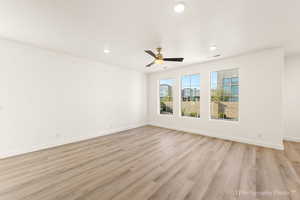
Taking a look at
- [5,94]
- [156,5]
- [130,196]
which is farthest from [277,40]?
[5,94]

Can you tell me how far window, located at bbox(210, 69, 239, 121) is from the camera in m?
4.10

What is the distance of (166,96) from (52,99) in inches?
178

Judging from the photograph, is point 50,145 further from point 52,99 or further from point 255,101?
Answer: point 255,101

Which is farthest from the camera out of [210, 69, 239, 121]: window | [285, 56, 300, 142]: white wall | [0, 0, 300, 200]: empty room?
[210, 69, 239, 121]: window

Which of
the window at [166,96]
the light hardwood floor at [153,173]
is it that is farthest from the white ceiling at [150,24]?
the light hardwood floor at [153,173]

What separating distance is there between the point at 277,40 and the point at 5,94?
6.57 metres

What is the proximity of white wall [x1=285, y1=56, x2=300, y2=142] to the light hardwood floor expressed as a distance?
0.75m

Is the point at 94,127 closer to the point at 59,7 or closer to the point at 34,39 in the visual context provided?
the point at 34,39

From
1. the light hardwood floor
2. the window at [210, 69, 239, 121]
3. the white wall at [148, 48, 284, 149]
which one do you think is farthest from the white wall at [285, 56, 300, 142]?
the window at [210, 69, 239, 121]

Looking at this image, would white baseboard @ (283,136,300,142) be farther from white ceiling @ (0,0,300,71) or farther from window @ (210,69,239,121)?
white ceiling @ (0,0,300,71)

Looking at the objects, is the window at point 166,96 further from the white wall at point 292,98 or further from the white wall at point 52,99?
the white wall at point 292,98

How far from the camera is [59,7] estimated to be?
1.84m

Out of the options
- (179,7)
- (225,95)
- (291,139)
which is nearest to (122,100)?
(225,95)

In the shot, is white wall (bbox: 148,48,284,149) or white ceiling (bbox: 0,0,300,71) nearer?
white ceiling (bbox: 0,0,300,71)
